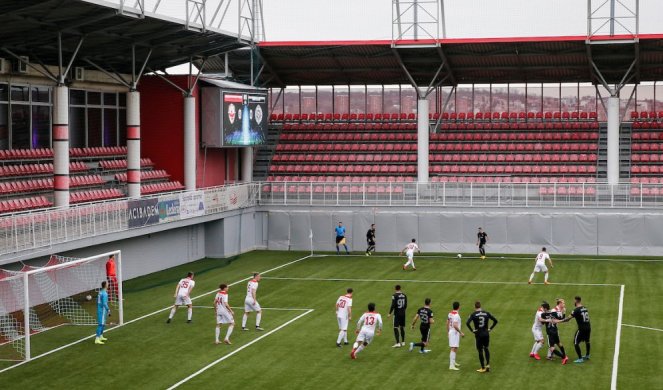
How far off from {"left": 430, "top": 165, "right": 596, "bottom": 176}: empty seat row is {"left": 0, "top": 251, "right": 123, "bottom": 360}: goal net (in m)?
21.8

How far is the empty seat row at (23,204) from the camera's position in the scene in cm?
3553

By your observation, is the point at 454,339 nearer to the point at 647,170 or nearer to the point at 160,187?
the point at 160,187

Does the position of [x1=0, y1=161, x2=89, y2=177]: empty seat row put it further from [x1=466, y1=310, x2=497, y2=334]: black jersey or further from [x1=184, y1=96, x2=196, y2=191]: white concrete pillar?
[x1=466, y1=310, x2=497, y2=334]: black jersey

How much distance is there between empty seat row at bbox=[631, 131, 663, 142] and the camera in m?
52.6

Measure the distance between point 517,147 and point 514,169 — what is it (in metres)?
2.14

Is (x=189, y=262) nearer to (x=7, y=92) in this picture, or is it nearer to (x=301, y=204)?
(x=301, y=204)

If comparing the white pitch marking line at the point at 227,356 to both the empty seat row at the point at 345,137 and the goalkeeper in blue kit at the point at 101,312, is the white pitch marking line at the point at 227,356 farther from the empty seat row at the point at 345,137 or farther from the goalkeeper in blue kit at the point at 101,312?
the empty seat row at the point at 345,137

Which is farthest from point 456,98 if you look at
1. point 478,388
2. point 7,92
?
point 478,388

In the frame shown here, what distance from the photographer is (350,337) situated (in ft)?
92.6

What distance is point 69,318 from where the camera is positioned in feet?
102

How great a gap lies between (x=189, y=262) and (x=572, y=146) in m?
20.3

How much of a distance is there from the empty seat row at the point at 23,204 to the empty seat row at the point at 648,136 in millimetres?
28910

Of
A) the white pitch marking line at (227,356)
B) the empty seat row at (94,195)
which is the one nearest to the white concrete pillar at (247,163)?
the empty seat row at (94,195)

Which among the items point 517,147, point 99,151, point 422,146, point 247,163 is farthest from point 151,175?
point 517,147
